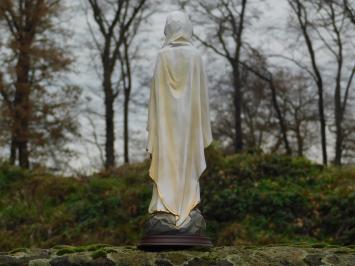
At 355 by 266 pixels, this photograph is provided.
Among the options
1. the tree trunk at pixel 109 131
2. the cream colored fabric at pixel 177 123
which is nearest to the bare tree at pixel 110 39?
the tree trunk at pixel 109 131

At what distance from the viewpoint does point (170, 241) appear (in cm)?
738

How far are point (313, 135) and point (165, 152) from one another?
25017 mm

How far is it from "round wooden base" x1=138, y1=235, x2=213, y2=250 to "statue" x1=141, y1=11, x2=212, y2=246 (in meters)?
0.04

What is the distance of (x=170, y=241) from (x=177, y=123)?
1342 mm

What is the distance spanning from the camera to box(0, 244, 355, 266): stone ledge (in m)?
7.23

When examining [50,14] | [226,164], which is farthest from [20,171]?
[50,14]

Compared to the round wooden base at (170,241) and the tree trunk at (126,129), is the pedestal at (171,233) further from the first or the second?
the tree trunk at (126,129)

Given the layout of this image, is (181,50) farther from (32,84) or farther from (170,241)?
(32,84)

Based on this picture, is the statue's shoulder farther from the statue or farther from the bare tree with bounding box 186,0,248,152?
the bare tree with bounding box 186,0,248,152

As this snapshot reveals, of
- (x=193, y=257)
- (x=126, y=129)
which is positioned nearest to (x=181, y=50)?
(x=193, y=257)

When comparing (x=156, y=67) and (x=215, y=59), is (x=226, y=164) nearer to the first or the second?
(x=156, y=67)

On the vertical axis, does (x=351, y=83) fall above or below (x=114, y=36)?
below

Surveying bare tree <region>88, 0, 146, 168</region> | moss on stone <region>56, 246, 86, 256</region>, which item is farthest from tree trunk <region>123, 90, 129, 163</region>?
moss on stone <region>56, 246, 86, 256</region>

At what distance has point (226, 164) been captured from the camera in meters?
17.2
